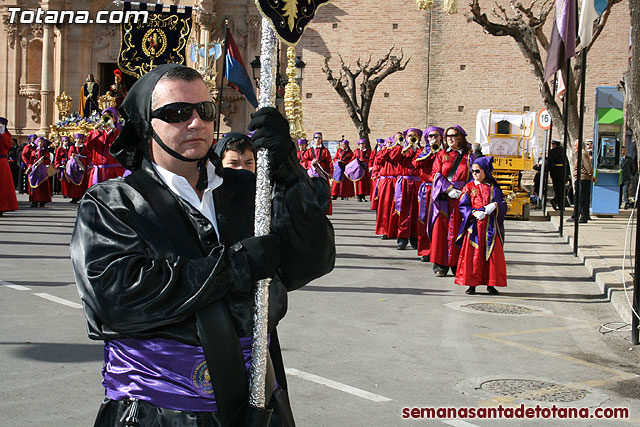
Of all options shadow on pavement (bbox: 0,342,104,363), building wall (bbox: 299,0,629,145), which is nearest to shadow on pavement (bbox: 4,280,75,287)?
shadow on pavement (bbox: 0,342,104,363)

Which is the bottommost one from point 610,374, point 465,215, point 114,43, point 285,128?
point 610,374

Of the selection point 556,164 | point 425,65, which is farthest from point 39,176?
point 425,65

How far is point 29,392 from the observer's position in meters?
6.02

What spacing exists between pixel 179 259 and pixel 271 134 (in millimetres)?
515

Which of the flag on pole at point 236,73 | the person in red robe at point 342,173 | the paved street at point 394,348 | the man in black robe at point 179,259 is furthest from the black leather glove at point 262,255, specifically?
the person in red robe at point 342,173

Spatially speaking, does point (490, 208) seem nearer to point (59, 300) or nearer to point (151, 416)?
point (59, 300)

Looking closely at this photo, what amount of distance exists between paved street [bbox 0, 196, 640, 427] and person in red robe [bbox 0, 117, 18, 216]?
7.32 metres

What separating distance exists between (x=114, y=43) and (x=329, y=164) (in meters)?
16.8

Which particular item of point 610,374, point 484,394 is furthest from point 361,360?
point 610,374

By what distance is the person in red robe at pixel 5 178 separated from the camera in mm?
19984

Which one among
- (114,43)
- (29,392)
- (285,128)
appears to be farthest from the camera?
(114,43)

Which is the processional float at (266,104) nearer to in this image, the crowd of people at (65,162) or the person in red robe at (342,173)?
the crowd of people at (65,162)

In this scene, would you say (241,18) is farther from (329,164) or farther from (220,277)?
(220,277)

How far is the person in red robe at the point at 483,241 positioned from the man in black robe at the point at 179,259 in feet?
26.8
